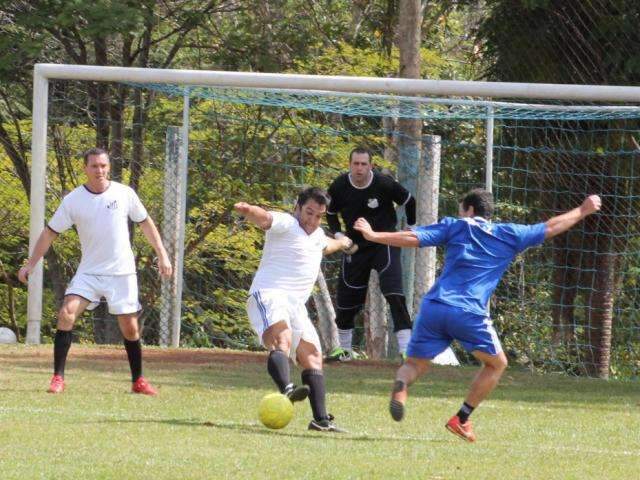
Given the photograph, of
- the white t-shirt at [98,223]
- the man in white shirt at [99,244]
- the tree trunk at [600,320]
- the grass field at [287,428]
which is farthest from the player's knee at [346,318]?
the tree trunk at [600,320]

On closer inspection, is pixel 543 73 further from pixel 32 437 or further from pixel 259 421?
pixel 32 437

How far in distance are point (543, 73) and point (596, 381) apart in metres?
6.36

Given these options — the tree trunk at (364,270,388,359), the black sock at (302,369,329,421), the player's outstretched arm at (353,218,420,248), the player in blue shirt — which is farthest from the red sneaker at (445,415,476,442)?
the tree trunk at (364,270,388,359)

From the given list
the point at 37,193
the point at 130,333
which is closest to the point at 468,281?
the point at 130,333

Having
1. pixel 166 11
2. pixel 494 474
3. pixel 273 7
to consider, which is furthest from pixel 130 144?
pixel 494 474

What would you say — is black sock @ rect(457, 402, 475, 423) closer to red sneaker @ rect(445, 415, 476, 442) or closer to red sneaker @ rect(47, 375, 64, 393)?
red sneaker @ rect(445, 415, 476, 442)

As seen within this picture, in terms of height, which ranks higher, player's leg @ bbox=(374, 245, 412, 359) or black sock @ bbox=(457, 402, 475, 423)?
player's leg @ bbox=(374, 245, 412, 359)

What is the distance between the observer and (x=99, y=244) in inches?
406

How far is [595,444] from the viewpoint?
884 centimetres

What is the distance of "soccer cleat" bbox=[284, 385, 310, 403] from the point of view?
8570 mm

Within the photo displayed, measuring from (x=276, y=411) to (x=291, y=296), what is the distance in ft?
2.89

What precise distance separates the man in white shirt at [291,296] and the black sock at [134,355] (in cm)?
178

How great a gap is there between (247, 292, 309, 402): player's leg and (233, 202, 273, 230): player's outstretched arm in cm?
50

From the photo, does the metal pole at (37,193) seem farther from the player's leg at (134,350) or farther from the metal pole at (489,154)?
the metal pole at (489,154)
